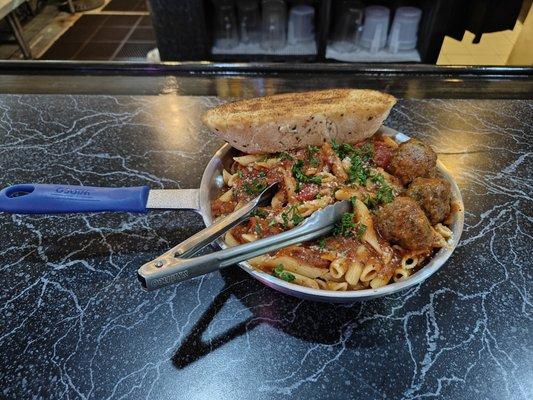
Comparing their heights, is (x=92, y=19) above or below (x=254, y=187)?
below

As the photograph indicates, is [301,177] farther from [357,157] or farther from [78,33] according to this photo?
[78,33]

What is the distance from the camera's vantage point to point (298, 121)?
105 centimetres

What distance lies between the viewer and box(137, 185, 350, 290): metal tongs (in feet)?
2.28

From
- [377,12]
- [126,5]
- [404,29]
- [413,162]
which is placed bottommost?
[126,5]

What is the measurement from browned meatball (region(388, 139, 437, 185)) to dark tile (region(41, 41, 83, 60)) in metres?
3.43

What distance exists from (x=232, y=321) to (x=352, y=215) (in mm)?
369

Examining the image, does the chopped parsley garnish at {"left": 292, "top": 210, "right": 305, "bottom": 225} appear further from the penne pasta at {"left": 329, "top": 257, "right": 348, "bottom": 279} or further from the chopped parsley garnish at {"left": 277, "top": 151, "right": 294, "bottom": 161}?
the chopped parsley garnish at {"left": 277, "top": 151, "right": 294, "bottom": 161}

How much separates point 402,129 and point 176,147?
0.84 meters

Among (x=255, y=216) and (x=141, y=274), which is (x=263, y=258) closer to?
(x=255, y=216)

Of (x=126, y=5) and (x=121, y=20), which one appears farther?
(x=126, y=5)

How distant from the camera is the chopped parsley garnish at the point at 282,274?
81 centimetres

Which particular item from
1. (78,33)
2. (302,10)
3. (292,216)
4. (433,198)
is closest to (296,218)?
(292,216)

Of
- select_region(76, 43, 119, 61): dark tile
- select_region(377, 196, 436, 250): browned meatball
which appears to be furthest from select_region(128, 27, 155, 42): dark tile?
select_region(377, 196, 436, 250): browned meatball

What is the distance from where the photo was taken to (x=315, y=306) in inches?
35.4
